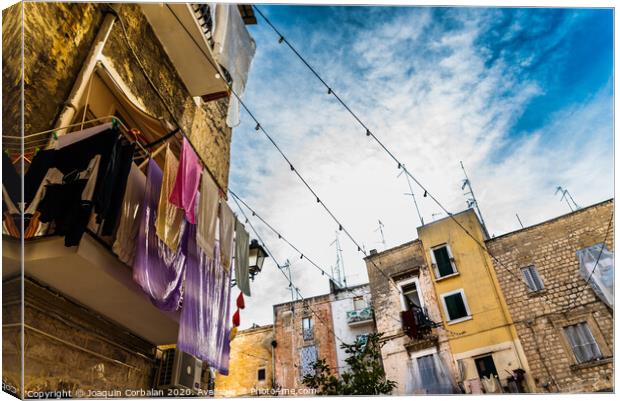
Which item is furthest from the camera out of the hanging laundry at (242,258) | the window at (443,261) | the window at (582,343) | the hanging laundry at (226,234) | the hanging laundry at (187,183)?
the window at (443,261)

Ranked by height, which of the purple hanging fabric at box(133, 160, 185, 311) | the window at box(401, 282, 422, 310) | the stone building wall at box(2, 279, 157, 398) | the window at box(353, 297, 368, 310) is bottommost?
the stone building wall at box(2, 279, 157, 398)

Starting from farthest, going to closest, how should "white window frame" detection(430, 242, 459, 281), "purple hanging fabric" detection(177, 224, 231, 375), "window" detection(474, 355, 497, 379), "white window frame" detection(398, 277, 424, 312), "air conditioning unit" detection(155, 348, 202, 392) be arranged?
"white window frame" detection(398, 277, 424, 312) < "white window frame" detection(430, 242, 459, 281) < "window" detection(474, 355, 497, 379) < "air conditioning unit" detection(155, 348, 202, 392) < "purple hanging fabric" detection(177, 224, 231, 375)

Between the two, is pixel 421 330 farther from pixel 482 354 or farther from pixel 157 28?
pixel 157 28

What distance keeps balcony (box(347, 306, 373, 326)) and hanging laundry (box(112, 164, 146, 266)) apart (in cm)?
1695

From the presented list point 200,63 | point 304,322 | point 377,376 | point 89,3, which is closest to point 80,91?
point 89,3

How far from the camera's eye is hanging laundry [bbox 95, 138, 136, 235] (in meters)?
3.16

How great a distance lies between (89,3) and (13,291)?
11.7ft

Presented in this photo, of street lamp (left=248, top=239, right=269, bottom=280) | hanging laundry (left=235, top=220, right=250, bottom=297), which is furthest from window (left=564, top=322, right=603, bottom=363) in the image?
hanging laundry (left=235, top=220, right=250, bottom=297)

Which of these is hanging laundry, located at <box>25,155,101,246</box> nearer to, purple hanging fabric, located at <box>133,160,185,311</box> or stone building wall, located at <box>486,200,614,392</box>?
purple hanging fabric, located at <box>133,160,185,311</box>

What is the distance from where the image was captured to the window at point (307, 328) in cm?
1983

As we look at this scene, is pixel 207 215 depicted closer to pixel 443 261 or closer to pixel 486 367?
pixel 486 367

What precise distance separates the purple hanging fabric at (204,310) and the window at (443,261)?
12094 mm

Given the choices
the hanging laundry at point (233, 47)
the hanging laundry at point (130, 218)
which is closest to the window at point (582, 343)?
the hanging laundry at point (233, 47)

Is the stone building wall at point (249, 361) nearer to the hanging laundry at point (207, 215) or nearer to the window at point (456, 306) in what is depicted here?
the window at point (456, 306)
